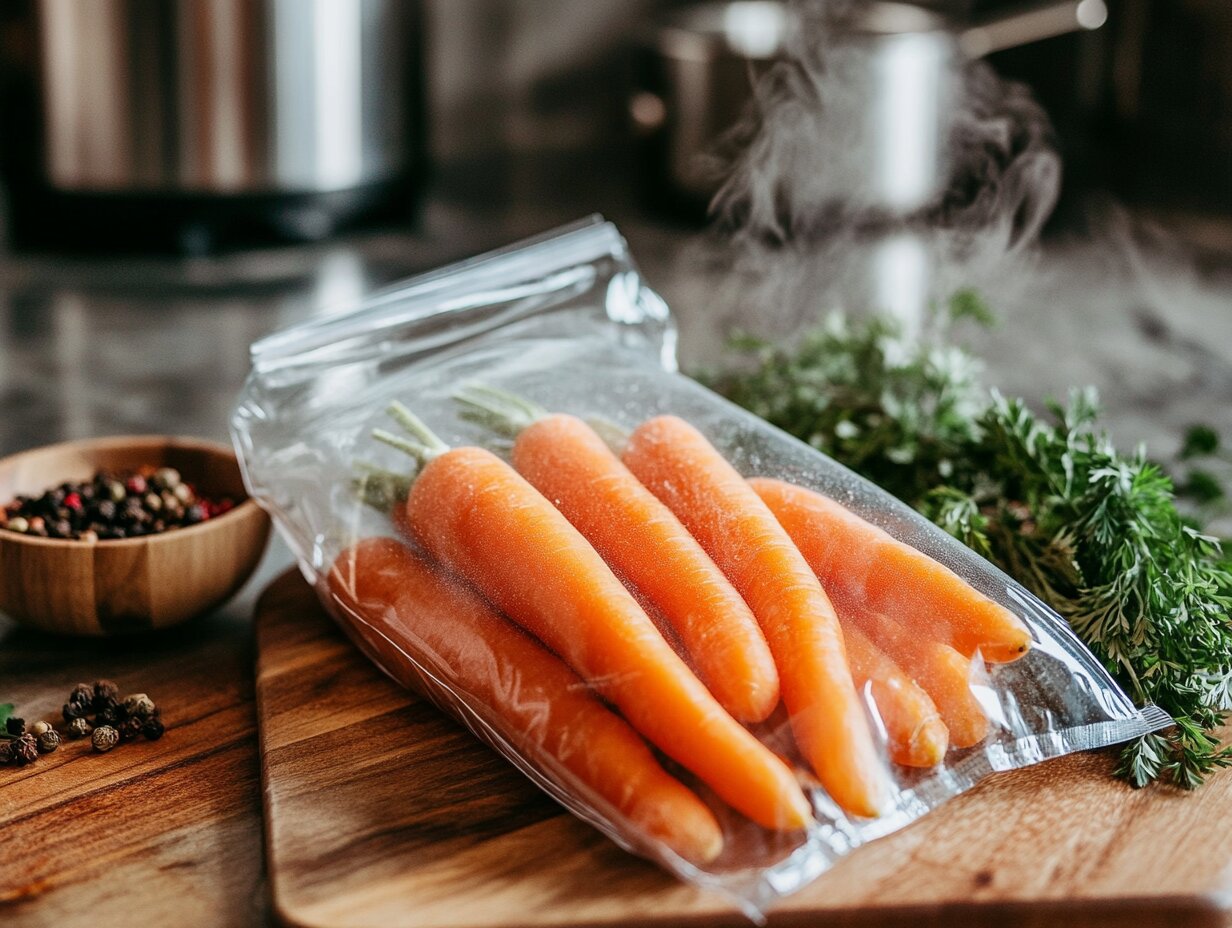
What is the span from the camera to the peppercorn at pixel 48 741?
958 mm

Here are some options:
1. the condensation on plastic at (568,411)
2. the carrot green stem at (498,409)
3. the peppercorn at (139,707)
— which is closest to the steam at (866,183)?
the condensation on plastic at (568,411)

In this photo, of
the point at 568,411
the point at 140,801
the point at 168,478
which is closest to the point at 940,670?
the point at 568,411

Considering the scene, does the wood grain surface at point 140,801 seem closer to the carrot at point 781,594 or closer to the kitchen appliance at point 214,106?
the carrot at point 781,594

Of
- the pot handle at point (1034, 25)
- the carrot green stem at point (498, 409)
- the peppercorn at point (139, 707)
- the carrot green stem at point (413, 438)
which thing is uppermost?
the pot handle at point (1034, 25)

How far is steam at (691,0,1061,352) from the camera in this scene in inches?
69.7

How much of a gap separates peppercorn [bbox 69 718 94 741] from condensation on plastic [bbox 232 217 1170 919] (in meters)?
0.21

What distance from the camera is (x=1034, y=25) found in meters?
2.53

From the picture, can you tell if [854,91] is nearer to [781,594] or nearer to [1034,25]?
[1034,25]

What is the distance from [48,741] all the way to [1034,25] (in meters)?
2.25

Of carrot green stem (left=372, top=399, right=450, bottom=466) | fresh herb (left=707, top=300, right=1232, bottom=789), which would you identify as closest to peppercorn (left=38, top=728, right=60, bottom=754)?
carrot green stem (left=372, top=399, right=450, bottom=466)

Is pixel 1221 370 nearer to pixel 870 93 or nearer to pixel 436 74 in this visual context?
pixel 870 93

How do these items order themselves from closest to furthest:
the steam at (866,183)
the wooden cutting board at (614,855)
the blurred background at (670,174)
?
1. the wooden cutting board at (614,855)
2. the steam at (866,183)
3. the blurred background at (670,174)

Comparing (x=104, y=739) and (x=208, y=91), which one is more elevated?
(x=208, y=91)

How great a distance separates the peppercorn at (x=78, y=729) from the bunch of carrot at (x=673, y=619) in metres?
0.21
